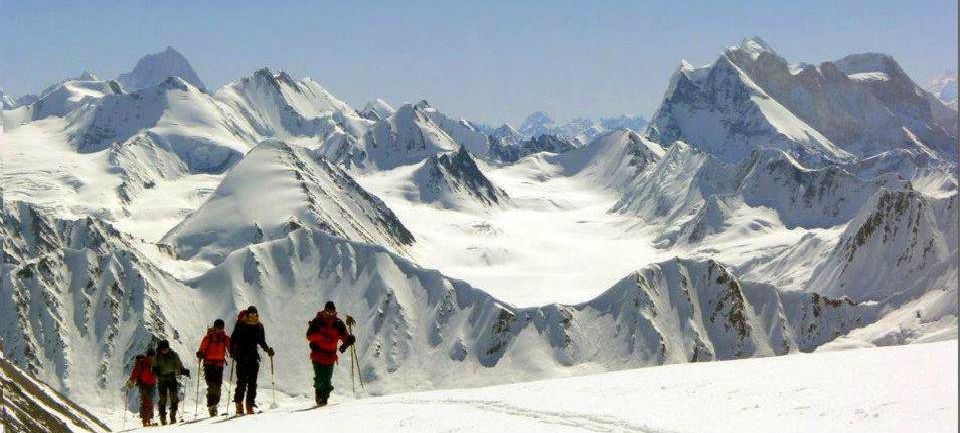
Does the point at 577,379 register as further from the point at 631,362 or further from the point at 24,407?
the point at 631,362

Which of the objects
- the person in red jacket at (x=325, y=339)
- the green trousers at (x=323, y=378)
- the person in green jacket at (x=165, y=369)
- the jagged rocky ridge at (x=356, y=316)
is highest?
the person in red jacket at (x=325, y=339)

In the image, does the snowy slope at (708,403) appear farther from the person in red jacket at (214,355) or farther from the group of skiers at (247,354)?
the person in red jacket at (214,355)

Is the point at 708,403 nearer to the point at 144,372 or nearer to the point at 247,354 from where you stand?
the point at 247,354

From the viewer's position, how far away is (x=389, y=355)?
18512 cm

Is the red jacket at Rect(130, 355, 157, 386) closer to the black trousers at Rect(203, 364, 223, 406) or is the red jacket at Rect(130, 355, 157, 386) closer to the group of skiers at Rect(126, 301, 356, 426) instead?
the group of skiers at Rect(126, 301, 356, 426)

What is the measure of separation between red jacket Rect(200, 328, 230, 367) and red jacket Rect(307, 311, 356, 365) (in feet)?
17.1

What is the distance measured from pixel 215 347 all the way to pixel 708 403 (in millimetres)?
19656

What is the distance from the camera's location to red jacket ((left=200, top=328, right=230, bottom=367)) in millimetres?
36531

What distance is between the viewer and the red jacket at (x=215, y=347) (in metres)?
36.5

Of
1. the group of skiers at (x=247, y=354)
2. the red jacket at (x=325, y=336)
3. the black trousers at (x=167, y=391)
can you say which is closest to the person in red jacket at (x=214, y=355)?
the group of skiers at (x=247, y=354)

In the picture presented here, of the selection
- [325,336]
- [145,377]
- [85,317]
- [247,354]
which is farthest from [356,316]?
[325,336]

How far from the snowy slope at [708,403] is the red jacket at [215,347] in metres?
→ 4.42

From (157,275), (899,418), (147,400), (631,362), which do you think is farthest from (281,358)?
(899,418)

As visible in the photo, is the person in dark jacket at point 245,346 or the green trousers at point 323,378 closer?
the green trousers at point 323,378
